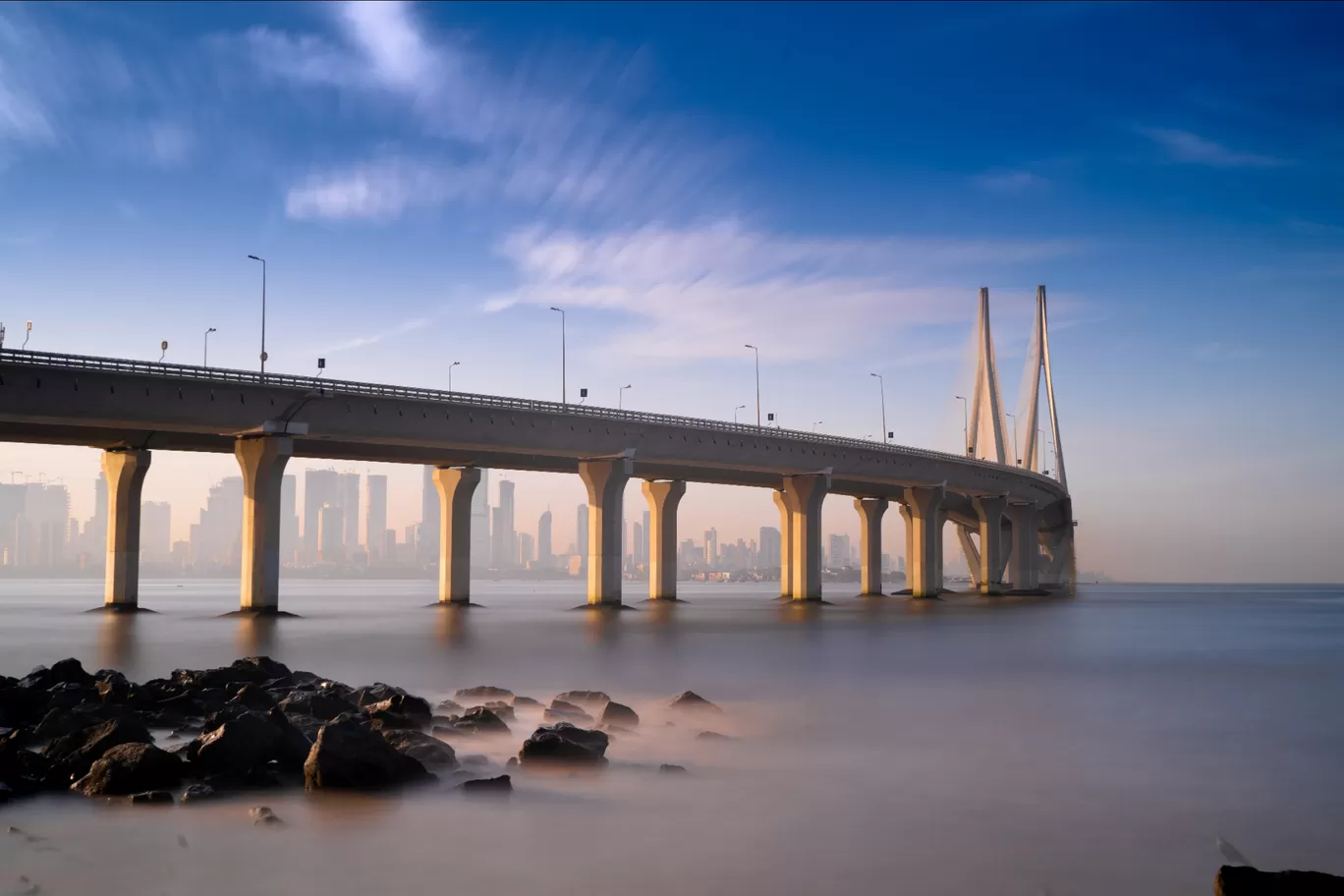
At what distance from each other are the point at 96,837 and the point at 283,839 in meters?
2.13

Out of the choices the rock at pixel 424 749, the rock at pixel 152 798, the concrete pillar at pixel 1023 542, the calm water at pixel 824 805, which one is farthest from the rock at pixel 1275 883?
the concrete pillar at pixel 1023 542

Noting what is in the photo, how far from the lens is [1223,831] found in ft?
48.0

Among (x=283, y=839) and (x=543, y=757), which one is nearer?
(x=283, y=839)

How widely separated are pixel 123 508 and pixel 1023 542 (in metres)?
103

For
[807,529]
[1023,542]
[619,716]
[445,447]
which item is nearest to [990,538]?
[1023,542]

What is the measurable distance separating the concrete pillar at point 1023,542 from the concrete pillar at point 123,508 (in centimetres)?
10037

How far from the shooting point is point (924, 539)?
115 m

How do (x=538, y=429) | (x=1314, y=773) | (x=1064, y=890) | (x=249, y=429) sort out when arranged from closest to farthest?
(x=1064, y=890), (x=1314, y=773), (x=249, y=429), (x=538, y=429)

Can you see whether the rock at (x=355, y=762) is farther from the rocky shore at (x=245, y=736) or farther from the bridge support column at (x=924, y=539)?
the bridge support column at (x=924, y=539)

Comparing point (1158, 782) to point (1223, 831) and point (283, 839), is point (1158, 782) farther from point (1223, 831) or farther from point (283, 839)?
point (283, 839)

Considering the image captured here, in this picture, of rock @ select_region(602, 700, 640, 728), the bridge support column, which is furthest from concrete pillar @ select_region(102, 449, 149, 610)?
the bridge support column

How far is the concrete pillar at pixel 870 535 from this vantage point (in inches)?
5002

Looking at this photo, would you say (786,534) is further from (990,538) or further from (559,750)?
(559,750)

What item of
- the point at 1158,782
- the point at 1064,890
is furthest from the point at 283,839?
the point at 1158,782
